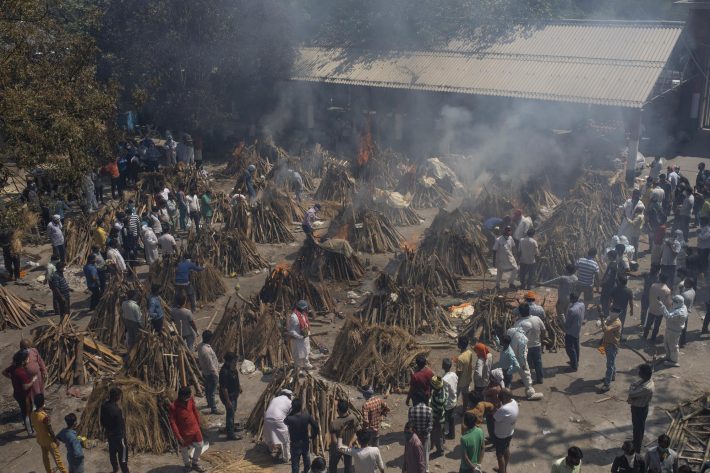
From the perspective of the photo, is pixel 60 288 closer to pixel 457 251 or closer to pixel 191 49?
pixel 457 251

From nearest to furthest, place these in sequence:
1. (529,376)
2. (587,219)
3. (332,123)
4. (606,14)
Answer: (529,376) → (587,219) → (332,123) → (606,14)

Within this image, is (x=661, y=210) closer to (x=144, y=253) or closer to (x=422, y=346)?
A: (x=422, y=346)

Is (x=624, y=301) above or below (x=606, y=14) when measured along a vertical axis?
below

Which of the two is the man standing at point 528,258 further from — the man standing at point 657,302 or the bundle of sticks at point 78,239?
the bundle of sticks at point 78,239

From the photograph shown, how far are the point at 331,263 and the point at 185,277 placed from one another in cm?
362

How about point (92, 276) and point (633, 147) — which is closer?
point (92, 276)

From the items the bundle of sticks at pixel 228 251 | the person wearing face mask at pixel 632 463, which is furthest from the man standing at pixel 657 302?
the bundle of sticks at pixel 228 251


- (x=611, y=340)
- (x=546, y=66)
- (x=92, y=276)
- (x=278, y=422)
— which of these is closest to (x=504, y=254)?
(x=611, y=340)

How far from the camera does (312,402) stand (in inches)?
445

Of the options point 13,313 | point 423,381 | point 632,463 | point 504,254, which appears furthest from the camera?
point 504,254

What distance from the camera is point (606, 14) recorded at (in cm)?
4234

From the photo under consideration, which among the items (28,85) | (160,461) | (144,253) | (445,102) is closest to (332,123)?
(445,102)

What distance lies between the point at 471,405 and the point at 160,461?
4.78 meters

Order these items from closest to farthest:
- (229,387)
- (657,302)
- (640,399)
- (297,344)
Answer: (640,399) < (229,387) < (297,344) < (657,302)
